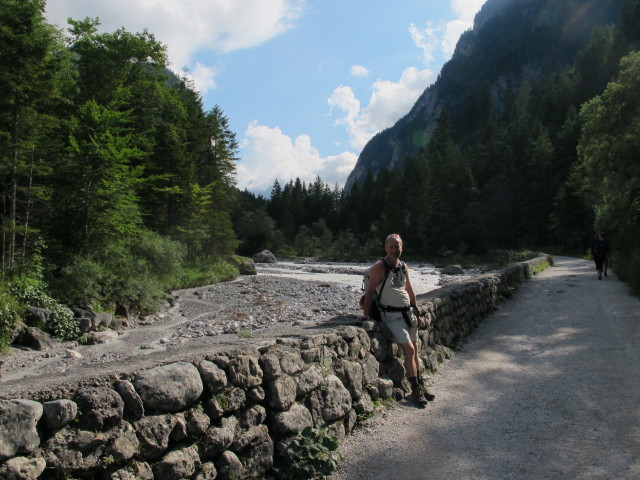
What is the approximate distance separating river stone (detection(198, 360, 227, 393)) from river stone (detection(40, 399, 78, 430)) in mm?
878

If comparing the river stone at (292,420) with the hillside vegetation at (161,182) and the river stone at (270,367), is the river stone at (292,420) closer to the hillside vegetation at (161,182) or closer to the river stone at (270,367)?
the river stone at (270,367)

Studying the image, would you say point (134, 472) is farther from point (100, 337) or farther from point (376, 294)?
point (100, 337)

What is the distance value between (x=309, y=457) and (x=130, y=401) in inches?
60.9

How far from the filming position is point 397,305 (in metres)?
5.20

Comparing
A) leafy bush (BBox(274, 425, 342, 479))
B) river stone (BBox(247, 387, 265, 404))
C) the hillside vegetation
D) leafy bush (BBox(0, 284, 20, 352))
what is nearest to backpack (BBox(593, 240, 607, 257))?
the hillside vegetation

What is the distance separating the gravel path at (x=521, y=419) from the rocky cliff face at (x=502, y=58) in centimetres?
10136

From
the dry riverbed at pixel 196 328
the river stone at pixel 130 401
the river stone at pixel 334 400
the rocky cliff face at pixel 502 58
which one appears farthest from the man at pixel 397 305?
the rocky cliff face at pixel 502 58

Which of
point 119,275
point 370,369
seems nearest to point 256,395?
point 370,369

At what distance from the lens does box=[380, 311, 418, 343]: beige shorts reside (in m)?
5.12

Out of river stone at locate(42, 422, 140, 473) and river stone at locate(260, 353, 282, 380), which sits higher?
river stone at locate(260, 353, 282, 380)

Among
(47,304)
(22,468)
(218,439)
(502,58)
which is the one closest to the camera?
(22,468)

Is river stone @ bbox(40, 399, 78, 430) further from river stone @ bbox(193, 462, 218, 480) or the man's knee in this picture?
the man's knee

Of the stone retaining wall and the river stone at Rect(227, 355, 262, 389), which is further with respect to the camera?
the river stone at Rect(227, 355, 262, 389)

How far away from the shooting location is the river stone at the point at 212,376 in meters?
3.08
